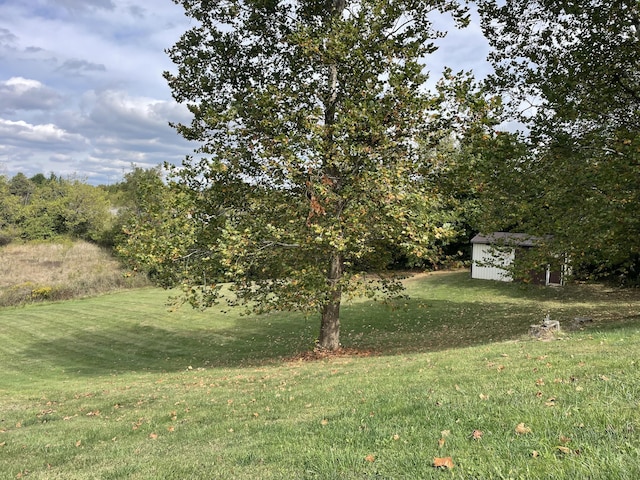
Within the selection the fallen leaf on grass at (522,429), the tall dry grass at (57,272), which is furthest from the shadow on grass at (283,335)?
the tall dry grass at (57,272)

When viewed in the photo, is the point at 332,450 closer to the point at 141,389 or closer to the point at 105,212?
the point at 141,389

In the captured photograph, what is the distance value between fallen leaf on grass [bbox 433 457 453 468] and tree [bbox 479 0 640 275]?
11.2 meters

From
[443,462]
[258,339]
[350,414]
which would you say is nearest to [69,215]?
[258,339]

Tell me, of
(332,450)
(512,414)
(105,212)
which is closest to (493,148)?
(512,414)

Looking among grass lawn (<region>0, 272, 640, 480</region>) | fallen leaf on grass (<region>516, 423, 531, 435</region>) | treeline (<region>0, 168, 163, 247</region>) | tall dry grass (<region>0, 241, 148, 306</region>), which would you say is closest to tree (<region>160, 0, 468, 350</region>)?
grass lawn (<region>0, 272, 640, 480</region>)

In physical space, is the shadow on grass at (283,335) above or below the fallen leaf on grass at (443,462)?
below

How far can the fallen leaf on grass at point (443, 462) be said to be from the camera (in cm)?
355

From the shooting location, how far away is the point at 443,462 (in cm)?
358

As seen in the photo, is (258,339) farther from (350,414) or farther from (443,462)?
(443,462)

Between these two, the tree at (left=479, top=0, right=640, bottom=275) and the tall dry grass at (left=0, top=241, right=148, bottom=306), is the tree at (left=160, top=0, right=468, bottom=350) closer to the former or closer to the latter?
the tree at (left=479, top=0, right=640, bottom=275)

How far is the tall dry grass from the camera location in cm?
4125

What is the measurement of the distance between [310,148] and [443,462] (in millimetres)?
9057

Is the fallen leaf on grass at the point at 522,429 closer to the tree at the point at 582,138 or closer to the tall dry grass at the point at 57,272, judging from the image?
the tree at the point at 582,138

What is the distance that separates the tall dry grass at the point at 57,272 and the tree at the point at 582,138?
117 ft
